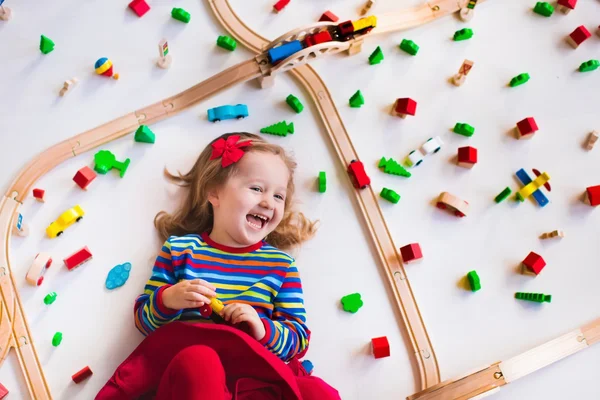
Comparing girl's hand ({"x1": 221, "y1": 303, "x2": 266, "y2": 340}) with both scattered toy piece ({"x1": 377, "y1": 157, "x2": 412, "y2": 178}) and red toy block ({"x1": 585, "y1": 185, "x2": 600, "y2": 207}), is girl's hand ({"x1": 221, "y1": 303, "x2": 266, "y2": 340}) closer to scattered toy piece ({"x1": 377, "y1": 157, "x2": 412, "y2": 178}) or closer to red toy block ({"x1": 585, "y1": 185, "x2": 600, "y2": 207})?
scattered toy piece ({"x1": 377, "y1": 157, "x2": 412, "y2": 178})

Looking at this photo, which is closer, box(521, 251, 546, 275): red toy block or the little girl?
the little girl

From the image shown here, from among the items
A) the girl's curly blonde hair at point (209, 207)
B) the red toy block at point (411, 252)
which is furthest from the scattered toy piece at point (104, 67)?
the red toy block at point (411, 252)

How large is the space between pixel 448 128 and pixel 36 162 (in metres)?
0.84

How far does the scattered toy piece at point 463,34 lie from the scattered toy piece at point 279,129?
17.1 inches

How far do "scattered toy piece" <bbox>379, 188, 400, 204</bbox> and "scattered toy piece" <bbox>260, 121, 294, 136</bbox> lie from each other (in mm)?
226

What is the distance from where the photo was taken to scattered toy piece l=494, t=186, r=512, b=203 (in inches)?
47.2

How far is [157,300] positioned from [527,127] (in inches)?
32.5

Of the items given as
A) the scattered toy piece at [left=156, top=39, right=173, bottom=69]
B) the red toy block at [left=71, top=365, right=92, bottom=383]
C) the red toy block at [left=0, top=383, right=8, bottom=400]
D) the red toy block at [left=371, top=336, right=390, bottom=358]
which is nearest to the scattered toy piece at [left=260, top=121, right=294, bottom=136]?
the scattered toy piece at [left=156, top=39, right=173, bottom=69]

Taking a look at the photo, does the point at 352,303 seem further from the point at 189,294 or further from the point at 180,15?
the point at 180,15

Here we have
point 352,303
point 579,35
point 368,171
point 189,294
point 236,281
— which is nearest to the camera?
point 189,294

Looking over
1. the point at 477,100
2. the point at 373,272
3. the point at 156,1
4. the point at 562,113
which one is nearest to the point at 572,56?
the point at 562,113

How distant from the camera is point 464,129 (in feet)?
4.06

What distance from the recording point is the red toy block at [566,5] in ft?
4.39

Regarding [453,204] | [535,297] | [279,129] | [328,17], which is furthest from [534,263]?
[328,17]
